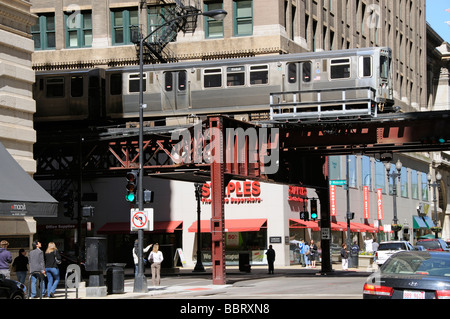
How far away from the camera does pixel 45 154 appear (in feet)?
141

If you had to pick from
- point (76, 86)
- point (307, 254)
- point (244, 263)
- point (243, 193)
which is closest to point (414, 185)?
point (243, 193)

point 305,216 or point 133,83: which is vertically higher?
point 133,83

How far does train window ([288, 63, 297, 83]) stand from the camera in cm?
3625

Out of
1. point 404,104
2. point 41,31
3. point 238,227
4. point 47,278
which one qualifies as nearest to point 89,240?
point 47,278

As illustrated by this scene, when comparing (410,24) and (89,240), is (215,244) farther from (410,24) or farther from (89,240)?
(410,24)

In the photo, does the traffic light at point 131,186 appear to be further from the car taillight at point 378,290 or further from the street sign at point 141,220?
the car taillight at point 378,290

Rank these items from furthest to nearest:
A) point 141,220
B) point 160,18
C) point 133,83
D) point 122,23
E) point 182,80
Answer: point 122,23
point 160,18
point 133,83
point 182,80
point 141,220

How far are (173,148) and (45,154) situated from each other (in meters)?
10.1

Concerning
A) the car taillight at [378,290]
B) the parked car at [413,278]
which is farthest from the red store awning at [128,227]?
the car taillight at [378,290]

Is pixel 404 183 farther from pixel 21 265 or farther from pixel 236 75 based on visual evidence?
pixel 21 265

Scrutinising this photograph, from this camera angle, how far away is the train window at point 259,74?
121ft

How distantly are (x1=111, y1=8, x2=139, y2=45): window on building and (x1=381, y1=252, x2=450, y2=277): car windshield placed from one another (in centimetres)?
4462

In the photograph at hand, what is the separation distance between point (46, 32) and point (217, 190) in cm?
2942

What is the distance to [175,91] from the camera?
38.6 meters
